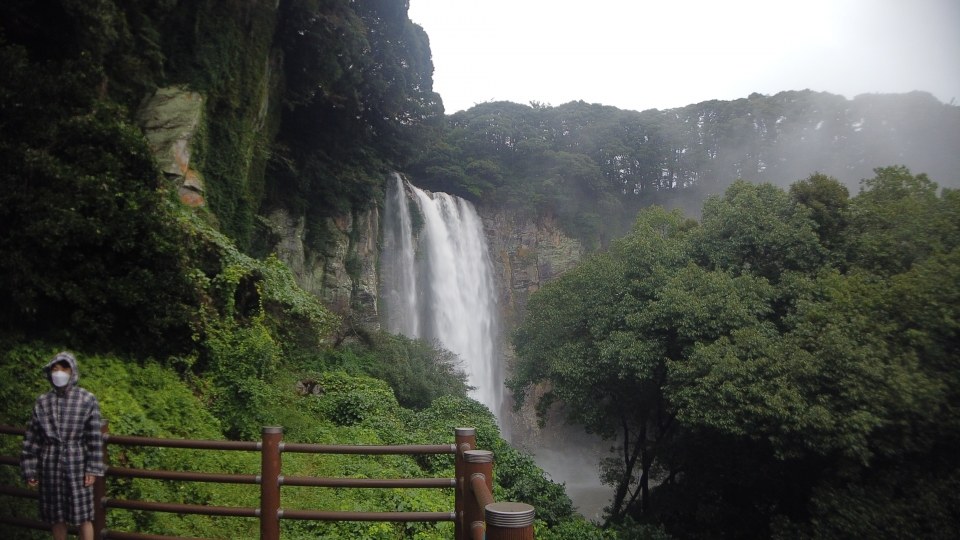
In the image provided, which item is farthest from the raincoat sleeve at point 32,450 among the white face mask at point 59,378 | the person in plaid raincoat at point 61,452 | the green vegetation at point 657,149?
the green vegetation at point 657,149

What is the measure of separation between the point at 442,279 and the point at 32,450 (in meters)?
23.5

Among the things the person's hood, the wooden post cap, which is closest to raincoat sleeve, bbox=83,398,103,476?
the person's hood

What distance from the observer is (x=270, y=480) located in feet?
11.5

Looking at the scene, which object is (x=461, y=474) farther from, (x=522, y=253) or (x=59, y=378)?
(x=522, y=253)

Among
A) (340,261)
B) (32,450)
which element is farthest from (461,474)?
(340,261)

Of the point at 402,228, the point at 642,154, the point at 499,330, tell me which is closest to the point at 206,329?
the point at 402,228

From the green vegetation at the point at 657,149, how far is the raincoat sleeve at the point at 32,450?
29.7 m

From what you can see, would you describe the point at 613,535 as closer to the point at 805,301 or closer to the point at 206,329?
the point at 805,301

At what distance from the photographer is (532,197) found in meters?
34.3

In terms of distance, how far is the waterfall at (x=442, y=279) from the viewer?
2400 centimetres

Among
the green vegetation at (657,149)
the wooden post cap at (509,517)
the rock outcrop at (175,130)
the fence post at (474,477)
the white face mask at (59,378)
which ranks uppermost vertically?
the green vegetation at (657,149)

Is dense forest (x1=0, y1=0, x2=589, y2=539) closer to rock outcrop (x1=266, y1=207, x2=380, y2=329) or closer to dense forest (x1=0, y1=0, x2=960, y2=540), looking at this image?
dense forest (x1=0, y1=0, x2=960, y2=540)

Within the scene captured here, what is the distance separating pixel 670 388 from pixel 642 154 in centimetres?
2784

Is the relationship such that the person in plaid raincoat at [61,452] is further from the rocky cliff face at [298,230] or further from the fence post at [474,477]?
the rocky cliff face at [298,230]
